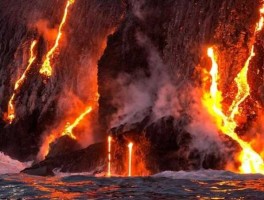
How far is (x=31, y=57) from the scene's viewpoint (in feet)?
106

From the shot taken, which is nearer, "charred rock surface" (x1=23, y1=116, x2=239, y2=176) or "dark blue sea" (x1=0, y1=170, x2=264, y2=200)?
"dark blue sea" (x1=0, y1=170, x2=264, y2=200)

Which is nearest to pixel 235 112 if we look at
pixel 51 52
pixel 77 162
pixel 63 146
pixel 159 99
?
pixel 159 99

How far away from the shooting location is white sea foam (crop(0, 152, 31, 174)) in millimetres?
25641

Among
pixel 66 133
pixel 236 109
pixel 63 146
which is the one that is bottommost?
pixel 63 146

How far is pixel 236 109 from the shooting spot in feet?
59.8

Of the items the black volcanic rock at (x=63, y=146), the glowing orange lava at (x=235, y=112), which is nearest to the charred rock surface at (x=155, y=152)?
the glowing orange lava at (x=235, y=112)

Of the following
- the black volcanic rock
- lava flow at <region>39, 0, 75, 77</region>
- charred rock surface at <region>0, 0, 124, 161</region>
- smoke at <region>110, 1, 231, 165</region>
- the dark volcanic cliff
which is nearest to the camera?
smoke at <region>110, 1, 231, 165</region>

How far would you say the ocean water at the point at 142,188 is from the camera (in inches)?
396

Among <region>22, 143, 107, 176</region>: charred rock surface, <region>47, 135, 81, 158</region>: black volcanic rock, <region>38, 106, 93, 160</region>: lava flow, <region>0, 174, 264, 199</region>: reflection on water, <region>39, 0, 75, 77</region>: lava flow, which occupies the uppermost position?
<region>39, 0, 75, 77</region>: lava flow

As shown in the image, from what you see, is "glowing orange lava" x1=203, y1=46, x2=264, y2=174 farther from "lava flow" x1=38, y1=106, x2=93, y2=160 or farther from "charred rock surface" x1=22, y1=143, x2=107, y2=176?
"lava flow" x1=38, y1=106, x2=93, y2=160

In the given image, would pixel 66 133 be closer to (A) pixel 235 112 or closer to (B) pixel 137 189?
(A) pixel 235 112

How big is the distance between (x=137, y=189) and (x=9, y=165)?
1739 centimetres

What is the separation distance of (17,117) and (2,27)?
739cm

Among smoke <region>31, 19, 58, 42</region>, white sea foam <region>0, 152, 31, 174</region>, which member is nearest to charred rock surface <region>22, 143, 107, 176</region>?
white sea foam <region>0, 152, 31, 174</region>
